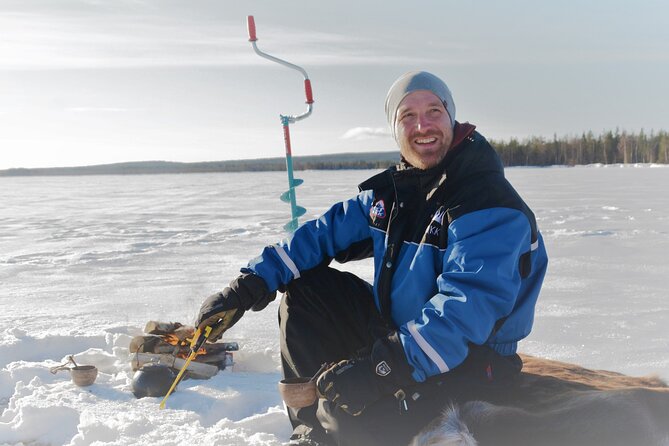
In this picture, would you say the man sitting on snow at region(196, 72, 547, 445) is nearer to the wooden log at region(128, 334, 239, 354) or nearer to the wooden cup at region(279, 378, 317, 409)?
the wooden cup at region(279, 378, 317, 409)

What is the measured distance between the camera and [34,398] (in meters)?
2.76

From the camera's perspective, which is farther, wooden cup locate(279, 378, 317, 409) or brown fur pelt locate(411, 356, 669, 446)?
wooden cup locate(279, 378, 317, 409)

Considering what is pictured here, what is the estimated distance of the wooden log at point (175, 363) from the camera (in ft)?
9.86

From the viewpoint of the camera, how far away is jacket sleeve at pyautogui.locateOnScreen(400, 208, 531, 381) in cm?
171

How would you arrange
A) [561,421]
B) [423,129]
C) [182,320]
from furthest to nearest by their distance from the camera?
1. [182,320]
2. [423,129]
3. [561,421]

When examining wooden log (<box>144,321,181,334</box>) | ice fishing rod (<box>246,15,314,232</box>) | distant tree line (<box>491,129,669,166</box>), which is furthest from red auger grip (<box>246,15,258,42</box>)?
distant tree line (<box>491,129,669,166</box>)

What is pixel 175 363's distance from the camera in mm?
3012

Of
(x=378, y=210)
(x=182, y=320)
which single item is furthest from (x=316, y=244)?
(x=182, y=320)

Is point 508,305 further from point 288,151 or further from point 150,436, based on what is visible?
point 288,151

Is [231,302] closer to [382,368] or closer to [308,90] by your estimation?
[382,368]

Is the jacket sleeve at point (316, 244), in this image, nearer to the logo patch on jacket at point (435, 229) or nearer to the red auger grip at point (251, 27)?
the logo patch on jacket at point (435, 229)

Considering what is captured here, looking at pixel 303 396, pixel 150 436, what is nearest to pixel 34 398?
pixel 150 436

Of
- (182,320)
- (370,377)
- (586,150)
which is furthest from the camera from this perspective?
(586,150)

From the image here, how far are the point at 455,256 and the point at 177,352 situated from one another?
70.4 inches
